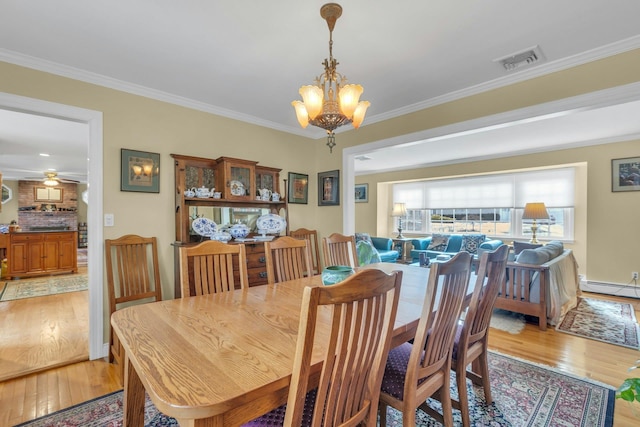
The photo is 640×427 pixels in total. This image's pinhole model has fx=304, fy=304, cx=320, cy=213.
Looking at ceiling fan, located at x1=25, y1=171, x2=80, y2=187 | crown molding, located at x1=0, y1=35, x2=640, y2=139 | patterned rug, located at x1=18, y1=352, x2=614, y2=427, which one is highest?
crown molding, located at x1=0, y1=35, x2=640, y2=139

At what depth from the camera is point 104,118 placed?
2.64 meters

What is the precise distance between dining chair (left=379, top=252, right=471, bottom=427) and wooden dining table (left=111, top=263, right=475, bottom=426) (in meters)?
0.10

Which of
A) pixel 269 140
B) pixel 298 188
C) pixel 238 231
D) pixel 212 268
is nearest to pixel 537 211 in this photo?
pixel 298 188

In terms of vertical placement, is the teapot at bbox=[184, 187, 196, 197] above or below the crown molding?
below

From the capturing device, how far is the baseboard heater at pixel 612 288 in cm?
452

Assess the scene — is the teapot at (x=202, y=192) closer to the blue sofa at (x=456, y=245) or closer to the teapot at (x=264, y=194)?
the teapot at (x=264, y=194)

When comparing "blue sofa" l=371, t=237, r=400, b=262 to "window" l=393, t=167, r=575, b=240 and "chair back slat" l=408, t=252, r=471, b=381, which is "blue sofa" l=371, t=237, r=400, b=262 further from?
"chair back slat" l=408, t=252, r=471, b=381

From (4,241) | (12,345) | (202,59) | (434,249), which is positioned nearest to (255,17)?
(202,59)

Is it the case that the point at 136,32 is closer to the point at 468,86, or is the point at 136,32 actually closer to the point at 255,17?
the point at 255,17

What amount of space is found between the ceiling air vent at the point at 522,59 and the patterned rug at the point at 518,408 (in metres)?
2.39

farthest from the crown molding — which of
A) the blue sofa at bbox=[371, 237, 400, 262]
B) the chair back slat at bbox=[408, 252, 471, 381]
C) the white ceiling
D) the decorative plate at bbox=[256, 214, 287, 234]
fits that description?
the blue sofa at bbox=[371, 237, 400, 262]

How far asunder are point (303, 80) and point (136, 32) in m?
1.26

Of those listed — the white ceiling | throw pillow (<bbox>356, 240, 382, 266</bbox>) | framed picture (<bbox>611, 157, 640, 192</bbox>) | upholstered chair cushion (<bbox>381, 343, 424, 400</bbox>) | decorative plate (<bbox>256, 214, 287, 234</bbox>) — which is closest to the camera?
upholstered chair cushion (<bbox>381, 343, 424, 400</bbox>)

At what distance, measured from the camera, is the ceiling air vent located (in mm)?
2225
